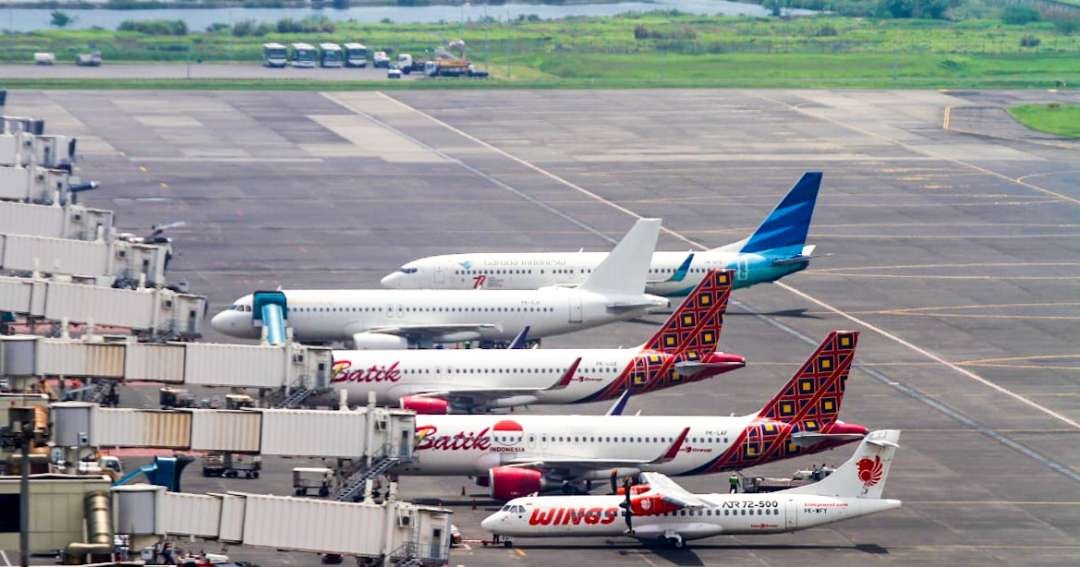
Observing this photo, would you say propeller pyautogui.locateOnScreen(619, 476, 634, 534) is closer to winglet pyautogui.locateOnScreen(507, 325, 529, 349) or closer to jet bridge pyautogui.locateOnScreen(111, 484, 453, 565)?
jet bridge pyautogui.locateOnScreen(111, 484, 453, 565)

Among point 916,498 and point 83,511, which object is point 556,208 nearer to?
point 916,498

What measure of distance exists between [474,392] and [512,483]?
499 inches

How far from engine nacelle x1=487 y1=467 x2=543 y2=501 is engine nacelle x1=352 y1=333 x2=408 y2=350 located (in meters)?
26.5

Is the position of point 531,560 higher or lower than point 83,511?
lower

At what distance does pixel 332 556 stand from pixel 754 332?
52.8 metres

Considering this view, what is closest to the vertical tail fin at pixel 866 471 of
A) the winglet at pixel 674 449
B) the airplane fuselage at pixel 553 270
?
the winglet at pixel 674 449

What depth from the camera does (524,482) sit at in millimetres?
93250

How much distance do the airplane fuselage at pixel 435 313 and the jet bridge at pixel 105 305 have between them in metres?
17.8

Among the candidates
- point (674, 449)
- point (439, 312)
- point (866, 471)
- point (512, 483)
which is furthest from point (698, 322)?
point (866, 471)

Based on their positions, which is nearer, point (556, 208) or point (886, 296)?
point (886, 296)

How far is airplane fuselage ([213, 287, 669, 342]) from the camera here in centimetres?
12100

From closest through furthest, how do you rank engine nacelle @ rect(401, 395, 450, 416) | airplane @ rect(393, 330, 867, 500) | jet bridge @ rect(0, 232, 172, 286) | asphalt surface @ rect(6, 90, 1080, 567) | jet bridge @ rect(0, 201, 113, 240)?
asphalt surface @ rect(6, 90, 1080, 567) → airplane @ rect(393, 330, 867, 500) → engine nacelle @ rect(401, 395, 450, 416) → jet bridge @ rect(0, 232, 172, 286) → jet bridge @ rect(0, 201, 113, 240)

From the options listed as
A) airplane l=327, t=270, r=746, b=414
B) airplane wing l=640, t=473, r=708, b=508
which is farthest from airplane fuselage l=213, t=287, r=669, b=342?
airplane wing l=640, t=473, r=708, b=508

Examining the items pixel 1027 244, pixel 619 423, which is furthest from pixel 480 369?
pixel 1027 244
